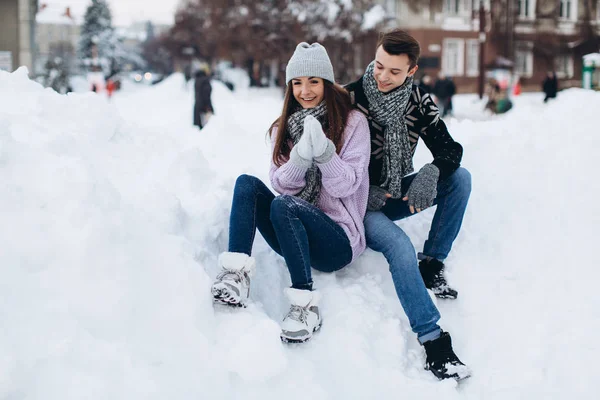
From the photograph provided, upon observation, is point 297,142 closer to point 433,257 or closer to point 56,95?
point 433,257

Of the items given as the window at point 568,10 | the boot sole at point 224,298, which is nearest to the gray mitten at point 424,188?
the boot sole at point 224,298

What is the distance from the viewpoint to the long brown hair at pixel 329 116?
124 inches

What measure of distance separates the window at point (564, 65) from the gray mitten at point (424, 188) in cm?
3546

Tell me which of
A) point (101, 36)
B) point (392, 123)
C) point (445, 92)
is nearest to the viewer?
point (392, 123)

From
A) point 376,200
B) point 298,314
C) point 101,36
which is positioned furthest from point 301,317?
point 101,36

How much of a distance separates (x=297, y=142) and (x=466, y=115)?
19053mm

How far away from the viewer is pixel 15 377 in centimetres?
216

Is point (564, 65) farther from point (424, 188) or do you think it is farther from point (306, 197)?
point (306, 197)

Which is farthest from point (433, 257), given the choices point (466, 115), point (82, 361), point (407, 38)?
point (466, 115)

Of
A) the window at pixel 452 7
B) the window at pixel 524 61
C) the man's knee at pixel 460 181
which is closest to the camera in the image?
the man's knee at pixel 460 181

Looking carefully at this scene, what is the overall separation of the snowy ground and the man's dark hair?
1162 millimetres

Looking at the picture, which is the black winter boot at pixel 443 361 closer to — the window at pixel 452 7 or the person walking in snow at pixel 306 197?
the person walking in snow at pixel 306 197

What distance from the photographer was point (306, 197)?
3174 mm

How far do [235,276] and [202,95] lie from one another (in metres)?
9.95
